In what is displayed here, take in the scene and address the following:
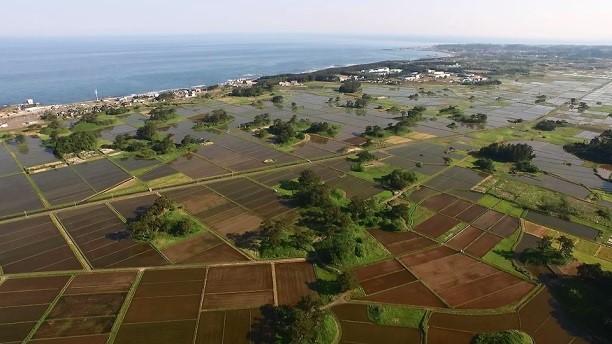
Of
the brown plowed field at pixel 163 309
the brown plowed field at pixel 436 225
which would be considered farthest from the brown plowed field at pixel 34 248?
the brown plowed field at pixel 436 225

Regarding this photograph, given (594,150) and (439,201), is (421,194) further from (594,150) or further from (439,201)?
(594,150)

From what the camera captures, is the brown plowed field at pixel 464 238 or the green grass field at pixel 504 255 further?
the brown plowed field at pixel 464 238

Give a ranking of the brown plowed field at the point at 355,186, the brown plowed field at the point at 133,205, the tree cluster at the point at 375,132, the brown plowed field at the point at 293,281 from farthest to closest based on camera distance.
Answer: the tree cluster at the point at 375,132
the brown plowed field at the point at 355,186
the brown plowed field at the point at 133,205
the brown plowed field at the point at 293,281

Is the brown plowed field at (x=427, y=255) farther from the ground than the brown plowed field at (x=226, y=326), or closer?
farther from the ground

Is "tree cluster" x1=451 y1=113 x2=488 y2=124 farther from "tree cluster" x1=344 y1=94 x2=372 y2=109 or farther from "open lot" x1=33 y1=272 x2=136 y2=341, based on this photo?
"open lot" x1=33 y1=272 x2=136 y2=341

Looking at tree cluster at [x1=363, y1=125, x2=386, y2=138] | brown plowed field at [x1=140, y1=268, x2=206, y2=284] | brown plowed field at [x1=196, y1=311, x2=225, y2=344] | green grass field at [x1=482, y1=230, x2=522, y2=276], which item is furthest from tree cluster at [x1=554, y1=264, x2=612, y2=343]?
tree cluster at [x1=363, y1=125, x2=386, y2=138]

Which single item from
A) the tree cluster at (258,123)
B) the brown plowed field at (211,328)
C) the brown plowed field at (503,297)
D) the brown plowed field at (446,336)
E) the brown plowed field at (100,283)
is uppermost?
the tree cluster at (258,123)

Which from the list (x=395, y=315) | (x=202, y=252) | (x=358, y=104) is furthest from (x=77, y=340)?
(x=358, y=104)

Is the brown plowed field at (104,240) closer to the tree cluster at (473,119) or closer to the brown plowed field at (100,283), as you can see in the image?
the brown plowed field at (100,283)
